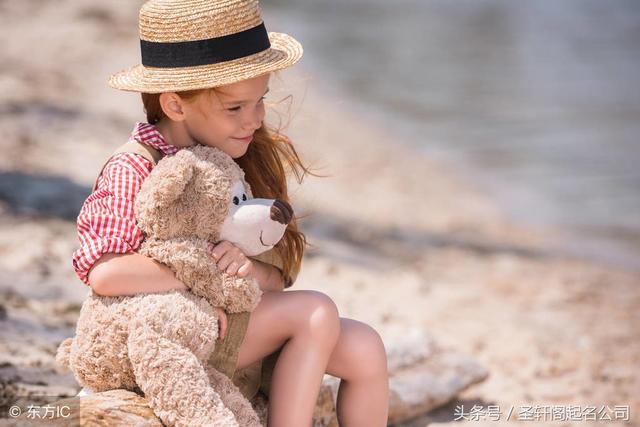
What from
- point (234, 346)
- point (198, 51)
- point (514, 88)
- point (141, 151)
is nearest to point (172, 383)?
point (234, 346)

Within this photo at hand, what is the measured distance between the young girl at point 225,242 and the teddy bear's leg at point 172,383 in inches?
7.0

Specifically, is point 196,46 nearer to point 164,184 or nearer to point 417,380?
point 164,184

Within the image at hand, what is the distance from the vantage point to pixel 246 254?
272cm

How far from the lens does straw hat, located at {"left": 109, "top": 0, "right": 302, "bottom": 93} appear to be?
2732 millimetres

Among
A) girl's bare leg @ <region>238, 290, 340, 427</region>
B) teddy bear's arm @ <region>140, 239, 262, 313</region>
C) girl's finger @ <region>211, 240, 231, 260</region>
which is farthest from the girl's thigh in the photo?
girl's finger @ <region>211, 240, 231, 260</region>

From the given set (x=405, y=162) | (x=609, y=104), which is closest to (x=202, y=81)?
(x=405, y=162)

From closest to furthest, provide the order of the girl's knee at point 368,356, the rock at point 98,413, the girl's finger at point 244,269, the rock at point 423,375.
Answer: the rock at point 98,413 → the girl's finger at point 244,269 → the girl's knee at point 368,356 → the rock at point 423,375

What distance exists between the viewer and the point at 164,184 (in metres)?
2.52

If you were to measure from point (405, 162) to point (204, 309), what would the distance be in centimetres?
710

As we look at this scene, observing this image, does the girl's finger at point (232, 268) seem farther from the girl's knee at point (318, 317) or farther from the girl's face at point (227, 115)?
the girl's face at point (227, 115)

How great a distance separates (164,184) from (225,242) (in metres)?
0.27

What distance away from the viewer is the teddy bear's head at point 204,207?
2541 millimetres

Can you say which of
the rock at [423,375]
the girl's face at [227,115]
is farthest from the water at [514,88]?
the girl's face at [227,115]

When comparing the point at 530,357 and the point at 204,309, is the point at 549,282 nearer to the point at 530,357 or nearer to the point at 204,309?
the point at 530,357
